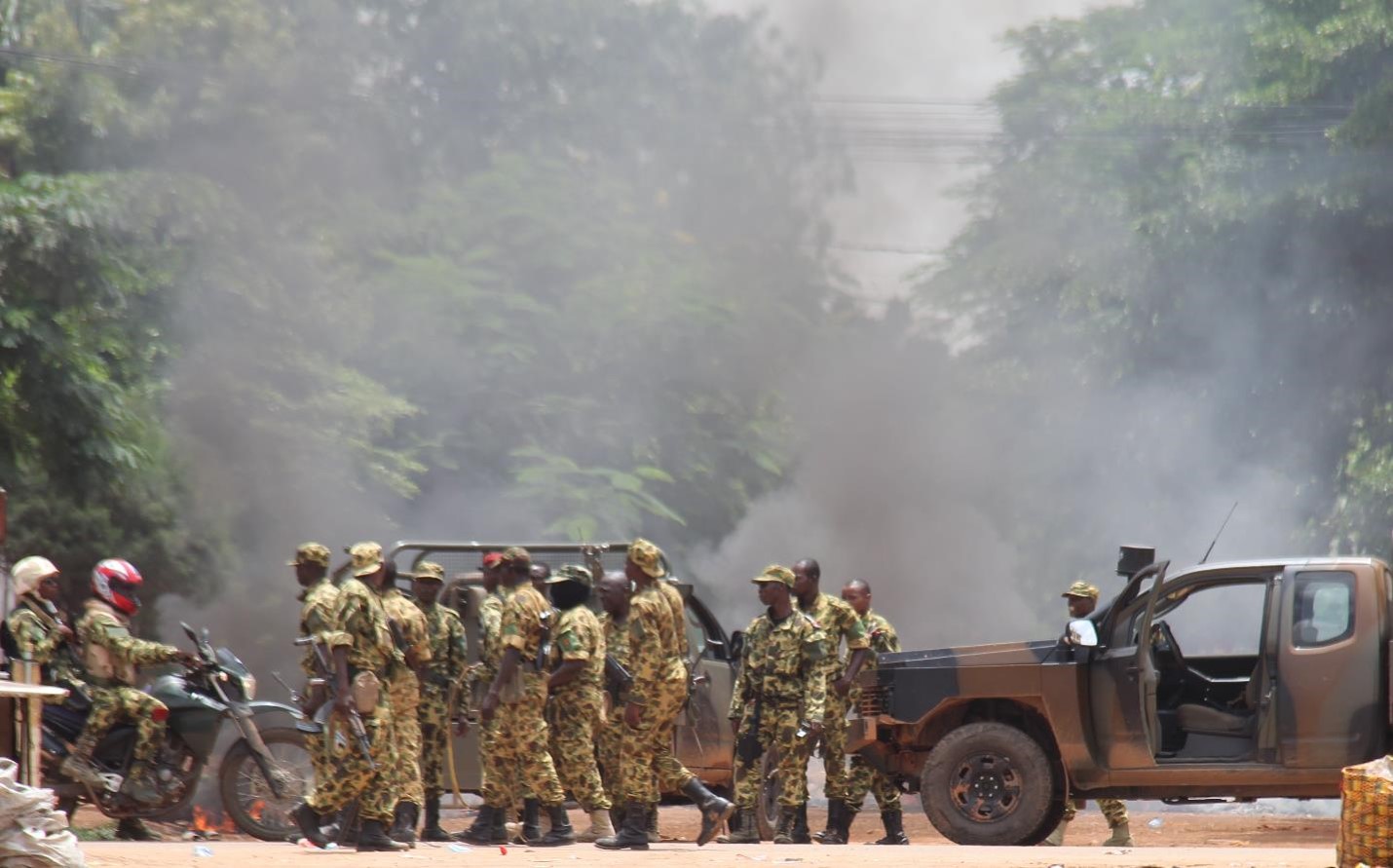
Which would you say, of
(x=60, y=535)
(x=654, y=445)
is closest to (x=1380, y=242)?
(x=654, y=445)

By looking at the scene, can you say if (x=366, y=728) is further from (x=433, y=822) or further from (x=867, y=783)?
(x=867, y=783)

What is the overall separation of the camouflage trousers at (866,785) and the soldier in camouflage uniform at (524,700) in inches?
69.2

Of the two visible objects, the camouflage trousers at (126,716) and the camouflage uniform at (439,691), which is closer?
the camouflage trousers at (126,716)

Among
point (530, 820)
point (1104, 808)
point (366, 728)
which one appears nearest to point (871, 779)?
point (1104, 808)

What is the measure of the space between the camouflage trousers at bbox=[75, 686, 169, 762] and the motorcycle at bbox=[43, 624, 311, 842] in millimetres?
68

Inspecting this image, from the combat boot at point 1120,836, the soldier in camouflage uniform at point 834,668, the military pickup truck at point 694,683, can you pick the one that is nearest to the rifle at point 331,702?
the military pickup truck at point 694,683

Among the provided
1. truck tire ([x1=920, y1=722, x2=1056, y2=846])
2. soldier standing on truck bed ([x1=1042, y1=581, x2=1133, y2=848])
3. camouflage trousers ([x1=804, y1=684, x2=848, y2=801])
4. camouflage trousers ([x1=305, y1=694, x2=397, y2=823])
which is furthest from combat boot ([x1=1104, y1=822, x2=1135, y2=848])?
camouflage trousers ([x1=305, y1=694, x2=397, y2=823])

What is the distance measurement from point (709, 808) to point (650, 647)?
84cm

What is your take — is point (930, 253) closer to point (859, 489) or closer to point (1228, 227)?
point (859, 489)

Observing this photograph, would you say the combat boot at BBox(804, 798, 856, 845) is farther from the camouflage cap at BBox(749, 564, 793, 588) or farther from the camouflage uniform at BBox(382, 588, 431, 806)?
the camouflage uniform at BBox(382, 588, 431, 806)

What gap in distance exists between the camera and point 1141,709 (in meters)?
9.80

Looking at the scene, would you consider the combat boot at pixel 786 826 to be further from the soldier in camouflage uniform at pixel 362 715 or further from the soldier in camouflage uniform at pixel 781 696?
the soldier in camouflage uniform at pixel 362 715

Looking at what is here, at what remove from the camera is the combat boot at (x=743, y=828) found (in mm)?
10500

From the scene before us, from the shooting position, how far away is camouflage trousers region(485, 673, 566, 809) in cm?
973
